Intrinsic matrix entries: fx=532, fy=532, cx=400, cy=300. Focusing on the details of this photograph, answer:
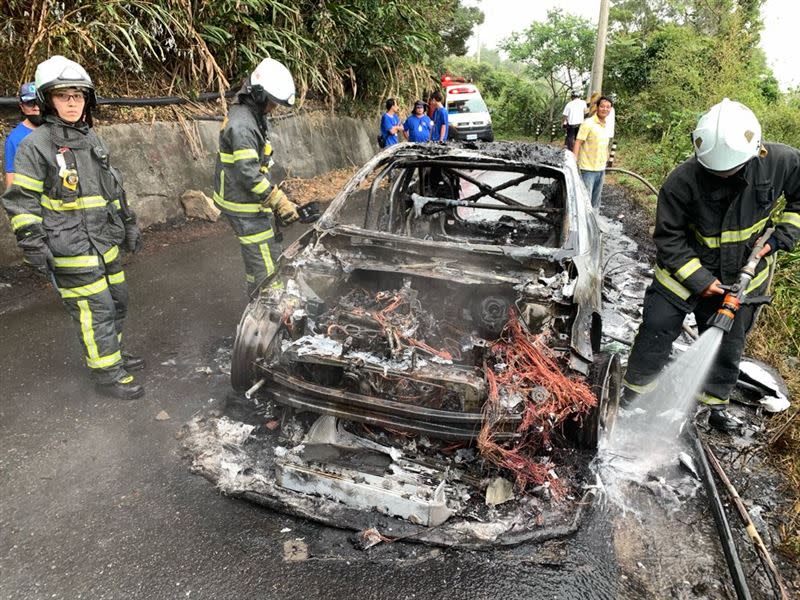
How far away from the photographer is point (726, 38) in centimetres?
1384

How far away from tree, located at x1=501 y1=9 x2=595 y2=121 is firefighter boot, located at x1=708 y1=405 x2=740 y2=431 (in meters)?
17.6

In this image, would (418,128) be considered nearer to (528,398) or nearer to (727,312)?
(727,312)

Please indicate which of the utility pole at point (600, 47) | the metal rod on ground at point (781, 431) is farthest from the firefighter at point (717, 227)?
the utility pole at point (600, 47)

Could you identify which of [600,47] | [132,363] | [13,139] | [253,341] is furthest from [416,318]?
[600,47]

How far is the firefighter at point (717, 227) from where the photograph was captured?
272 cm

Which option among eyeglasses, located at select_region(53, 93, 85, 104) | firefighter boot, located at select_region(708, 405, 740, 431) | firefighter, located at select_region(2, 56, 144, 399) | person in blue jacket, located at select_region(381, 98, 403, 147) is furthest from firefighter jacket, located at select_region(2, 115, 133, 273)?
person in blue jacket, located at select_region(381, 98, 403, 147)

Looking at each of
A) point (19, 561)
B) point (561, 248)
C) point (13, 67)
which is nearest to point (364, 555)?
point (19, 561)

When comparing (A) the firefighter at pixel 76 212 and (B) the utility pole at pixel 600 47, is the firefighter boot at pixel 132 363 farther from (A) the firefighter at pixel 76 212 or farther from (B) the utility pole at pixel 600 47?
(B) the utility pole at pixel 600 47

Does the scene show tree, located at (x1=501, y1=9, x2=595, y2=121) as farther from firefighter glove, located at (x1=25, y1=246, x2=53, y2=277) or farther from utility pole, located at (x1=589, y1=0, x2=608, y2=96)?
firefighter glove, located at (x1=25, y1=246, x2=53, y2=277)

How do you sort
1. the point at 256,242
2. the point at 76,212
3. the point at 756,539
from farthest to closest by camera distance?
the point at 256,242, the point at 76,212, the point at 756,539

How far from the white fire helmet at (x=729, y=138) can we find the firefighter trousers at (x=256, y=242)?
2.89m

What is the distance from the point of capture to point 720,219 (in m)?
2.96

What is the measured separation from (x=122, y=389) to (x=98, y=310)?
54 centimetres

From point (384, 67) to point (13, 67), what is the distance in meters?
6.96
